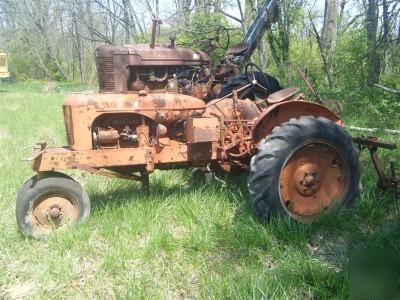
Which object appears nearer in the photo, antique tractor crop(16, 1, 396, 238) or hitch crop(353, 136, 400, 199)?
antique tractor crop(16, 1, 396, 238)

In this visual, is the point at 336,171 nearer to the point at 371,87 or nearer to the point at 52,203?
the point at 52,203

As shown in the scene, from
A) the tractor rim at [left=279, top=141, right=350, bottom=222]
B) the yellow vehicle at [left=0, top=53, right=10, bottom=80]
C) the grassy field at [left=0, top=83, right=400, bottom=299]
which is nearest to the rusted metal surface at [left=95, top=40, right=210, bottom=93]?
the grassy field at [left=0, top=83, right=400, bottom=299]

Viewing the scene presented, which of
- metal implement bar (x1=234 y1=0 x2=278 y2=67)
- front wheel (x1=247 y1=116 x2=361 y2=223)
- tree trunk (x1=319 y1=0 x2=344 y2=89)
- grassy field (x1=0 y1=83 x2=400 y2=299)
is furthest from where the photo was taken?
tree trunk (x1=319 y1=0 x2=344 y2=89)

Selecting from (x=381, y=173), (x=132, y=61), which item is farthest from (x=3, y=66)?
(x=381, y=173)

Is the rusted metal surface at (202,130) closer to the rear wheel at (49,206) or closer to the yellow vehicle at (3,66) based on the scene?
the rear wheel at (49,206)

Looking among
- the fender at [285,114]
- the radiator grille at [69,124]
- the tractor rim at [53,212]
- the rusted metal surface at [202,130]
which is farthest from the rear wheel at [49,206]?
the fender at [285,114]

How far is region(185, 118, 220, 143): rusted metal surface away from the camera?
3.73 m

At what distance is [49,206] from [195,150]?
1.42 m

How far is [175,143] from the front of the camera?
12.6ft

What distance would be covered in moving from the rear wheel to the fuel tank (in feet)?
1.32

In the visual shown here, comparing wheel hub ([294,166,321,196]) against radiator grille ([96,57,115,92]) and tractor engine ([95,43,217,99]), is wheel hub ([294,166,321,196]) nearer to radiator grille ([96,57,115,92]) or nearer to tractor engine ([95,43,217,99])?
tractor engine ([95,43,217,99])

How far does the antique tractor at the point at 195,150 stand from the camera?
3.42 m

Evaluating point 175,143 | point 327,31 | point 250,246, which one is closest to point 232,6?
point 327,31

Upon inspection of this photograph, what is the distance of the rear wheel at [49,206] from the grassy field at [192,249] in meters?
0.14
